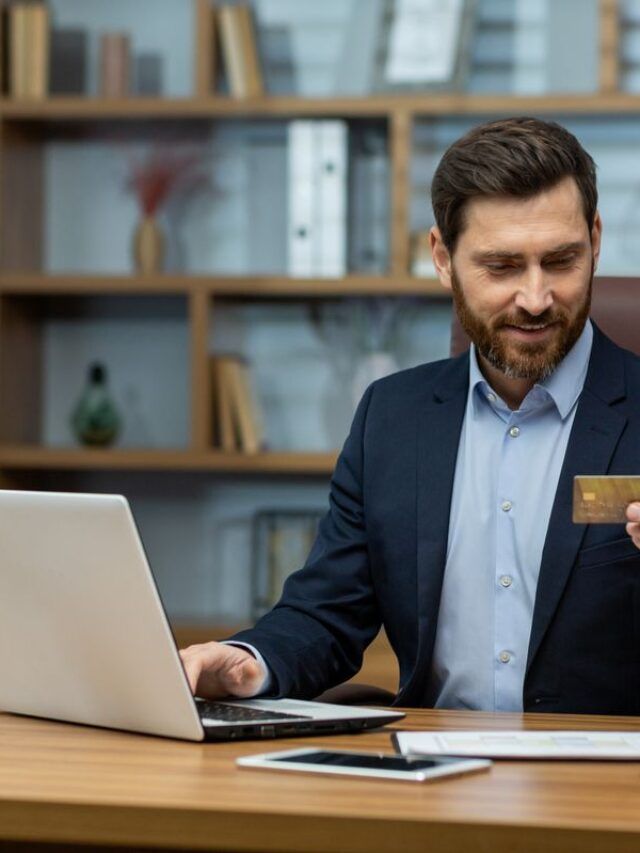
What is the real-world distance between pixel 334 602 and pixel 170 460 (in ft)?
6.14

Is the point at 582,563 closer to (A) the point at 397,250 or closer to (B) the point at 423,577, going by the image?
(B) the point at 423,577

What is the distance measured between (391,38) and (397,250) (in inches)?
20.7

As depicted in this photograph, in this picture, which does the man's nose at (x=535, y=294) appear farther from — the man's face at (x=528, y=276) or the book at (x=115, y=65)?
the book at (x=115, y=65)

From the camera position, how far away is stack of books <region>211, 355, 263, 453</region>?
3.75m

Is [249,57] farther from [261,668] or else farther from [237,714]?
[237,714]

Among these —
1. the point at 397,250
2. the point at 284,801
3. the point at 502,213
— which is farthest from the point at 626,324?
the point at 397,250

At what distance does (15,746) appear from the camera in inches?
51.9

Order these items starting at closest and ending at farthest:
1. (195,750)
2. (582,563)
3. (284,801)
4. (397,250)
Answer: (284,801), (195,750), (582,563), (397,250)

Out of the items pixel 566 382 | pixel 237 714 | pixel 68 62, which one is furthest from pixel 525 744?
pixel 68 62

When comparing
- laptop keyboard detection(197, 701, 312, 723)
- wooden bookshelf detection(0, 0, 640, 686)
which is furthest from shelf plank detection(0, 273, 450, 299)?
laptop keyboard detection(197, 701, 312, 723)

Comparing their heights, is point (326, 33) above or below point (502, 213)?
above

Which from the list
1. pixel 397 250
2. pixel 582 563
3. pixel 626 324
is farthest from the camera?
pixel 397 250

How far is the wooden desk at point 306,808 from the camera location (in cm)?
102

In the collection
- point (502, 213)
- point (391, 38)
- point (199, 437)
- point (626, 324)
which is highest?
point (391, 38)
